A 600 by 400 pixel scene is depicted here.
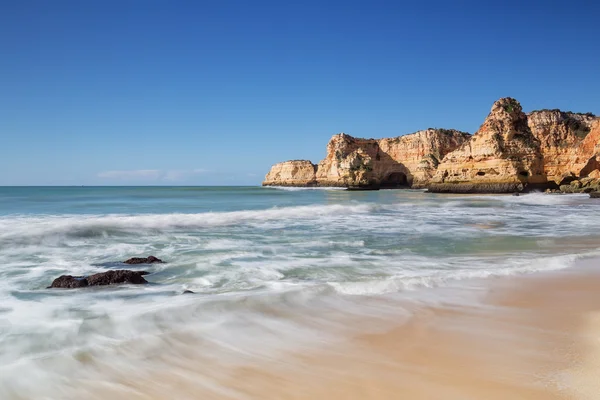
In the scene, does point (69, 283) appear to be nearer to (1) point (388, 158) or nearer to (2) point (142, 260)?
(2) point (142, 260)

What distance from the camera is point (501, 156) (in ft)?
138

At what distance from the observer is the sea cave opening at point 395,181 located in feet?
257

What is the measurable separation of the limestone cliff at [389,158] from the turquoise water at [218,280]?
192ft

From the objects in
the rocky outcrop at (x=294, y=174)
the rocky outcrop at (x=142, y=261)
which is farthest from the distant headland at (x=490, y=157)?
the rocky outcrop at (x=142, y=261)

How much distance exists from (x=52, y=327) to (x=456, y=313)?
4.29 metres

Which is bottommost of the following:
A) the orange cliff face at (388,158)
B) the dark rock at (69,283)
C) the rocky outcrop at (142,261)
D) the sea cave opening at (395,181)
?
the rocky outcrop at (142,261)

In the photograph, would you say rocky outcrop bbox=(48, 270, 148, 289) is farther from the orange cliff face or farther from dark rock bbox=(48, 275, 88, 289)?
the orange cliff face

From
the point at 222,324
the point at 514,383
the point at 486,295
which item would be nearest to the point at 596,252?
the point at 486,295

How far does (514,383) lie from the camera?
8.82 feet

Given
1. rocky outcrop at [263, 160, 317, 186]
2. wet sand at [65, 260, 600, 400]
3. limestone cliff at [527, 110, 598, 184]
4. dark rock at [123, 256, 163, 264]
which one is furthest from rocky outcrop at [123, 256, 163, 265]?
rocky outcrop at [263, 160, 317, 186]

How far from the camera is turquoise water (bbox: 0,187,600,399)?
3605 mm

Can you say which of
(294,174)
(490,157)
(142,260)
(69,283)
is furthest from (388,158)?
(69,283)

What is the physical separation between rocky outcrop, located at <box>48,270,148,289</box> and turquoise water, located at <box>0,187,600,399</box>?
237 mm

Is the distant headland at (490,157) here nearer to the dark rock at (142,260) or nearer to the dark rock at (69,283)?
the dark rock at (142,260)
